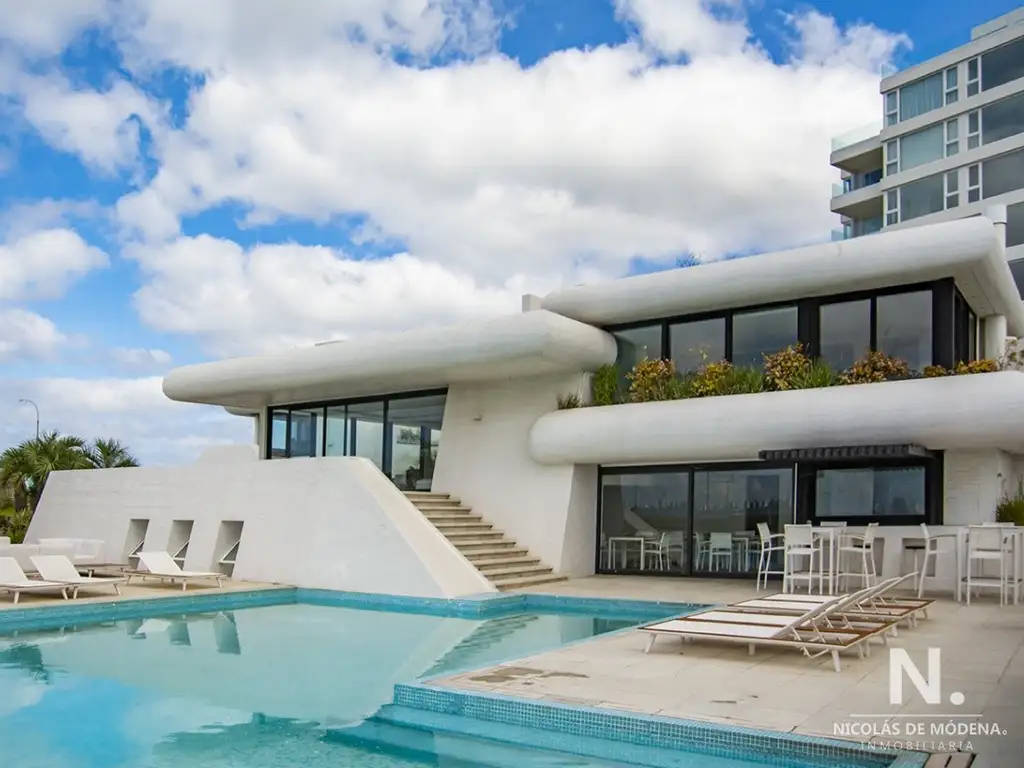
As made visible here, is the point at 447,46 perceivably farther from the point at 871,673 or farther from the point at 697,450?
the point at 871,673

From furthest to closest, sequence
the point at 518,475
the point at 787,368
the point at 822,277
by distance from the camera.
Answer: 1. the point at 518,475
2. the point at 787,368
3. the point at 822,277

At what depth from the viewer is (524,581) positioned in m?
16.4

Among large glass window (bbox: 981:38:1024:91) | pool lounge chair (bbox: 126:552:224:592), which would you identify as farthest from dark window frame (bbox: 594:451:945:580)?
large glass window (bbox: 981:38:1024:91)

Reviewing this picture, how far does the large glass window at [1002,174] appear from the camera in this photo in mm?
36969

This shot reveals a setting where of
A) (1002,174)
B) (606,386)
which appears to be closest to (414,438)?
(606,386)

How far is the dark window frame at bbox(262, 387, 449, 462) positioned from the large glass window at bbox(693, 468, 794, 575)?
20.8ft

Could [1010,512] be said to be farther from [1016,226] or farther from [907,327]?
[1016,226]

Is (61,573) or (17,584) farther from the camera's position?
(61,573)

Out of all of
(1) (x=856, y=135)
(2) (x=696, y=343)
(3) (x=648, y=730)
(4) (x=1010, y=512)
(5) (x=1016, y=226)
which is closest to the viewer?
(3) (x=648, y=730)

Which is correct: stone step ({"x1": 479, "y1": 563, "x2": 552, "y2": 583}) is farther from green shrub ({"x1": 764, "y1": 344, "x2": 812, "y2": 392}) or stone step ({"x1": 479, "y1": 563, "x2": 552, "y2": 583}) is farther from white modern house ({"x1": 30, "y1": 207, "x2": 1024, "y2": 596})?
green shrub ({"x1": 764, "y1": 344, "x2": 812, "y2": 392})

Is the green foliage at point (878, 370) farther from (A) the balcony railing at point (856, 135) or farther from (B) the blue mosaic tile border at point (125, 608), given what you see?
(A) the balcony railing at point (856, 135)

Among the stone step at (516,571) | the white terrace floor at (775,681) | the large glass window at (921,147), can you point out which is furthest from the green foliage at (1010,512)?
the large glass window at (921,147)

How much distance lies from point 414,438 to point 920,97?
32.5 m

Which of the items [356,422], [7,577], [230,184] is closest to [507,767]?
[7,577]
